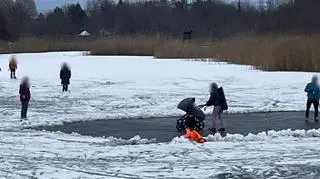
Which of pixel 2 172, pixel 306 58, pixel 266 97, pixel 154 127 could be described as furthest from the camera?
pixel 306 58

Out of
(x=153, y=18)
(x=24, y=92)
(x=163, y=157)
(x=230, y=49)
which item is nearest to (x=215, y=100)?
(x=163, y=157)

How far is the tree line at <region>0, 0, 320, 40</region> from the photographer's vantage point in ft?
260

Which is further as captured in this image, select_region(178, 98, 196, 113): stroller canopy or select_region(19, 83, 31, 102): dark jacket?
select_region(19, 83, 31, 102): dark jacket

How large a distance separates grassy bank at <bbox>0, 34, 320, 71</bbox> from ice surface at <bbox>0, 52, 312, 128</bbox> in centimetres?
183

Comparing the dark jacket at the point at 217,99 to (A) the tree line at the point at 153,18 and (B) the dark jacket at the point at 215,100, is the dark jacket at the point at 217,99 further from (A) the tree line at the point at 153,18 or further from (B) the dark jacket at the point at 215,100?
(A) the tree line at the point at 153,18

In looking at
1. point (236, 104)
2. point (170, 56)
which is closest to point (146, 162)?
point (236, 104)

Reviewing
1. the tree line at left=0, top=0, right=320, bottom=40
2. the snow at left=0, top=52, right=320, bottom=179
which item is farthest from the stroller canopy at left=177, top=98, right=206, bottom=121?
the tree line at left=0, top=0, right=320, bottom=40

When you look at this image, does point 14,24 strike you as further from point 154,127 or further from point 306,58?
point 154,127

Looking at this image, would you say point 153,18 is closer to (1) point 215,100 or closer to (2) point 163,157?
(1) point 215,100

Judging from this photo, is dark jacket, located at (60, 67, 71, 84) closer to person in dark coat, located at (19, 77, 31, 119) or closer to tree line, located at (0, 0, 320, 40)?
person in dark coat, located at (19, 77, 31, 119)

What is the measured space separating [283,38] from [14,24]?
5934cm

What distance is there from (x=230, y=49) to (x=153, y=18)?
216ft

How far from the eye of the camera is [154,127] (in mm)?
17297

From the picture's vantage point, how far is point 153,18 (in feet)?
378
